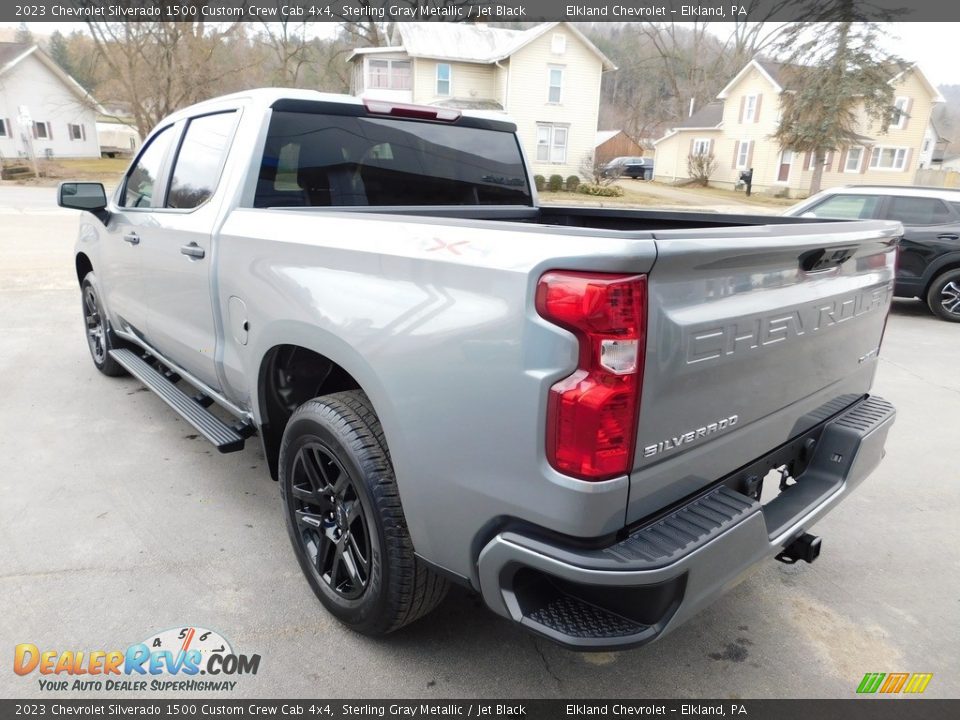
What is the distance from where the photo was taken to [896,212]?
9.07 m

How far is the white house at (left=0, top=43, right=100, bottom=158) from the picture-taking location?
4269 centimetres

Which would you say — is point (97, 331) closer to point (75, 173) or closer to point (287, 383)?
point (287, 383)

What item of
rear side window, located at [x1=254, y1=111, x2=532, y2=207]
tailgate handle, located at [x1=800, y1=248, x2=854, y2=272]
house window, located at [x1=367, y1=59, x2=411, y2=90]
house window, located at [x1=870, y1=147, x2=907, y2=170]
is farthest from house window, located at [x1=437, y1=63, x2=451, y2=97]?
tailgate handle, located at [x1=800, y1=248, x2=854, y2=272]

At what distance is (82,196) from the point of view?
14.0 ft

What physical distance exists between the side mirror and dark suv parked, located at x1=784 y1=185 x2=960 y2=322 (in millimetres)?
9250

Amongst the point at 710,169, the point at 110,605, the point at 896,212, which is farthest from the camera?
the point at 710,169

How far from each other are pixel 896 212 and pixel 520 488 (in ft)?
31.1

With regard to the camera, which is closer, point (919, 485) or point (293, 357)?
point (293, 357)

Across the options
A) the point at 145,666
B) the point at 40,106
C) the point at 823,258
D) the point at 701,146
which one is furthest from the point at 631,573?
the point at 40,106

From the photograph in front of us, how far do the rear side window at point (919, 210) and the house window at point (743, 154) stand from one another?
111 feet

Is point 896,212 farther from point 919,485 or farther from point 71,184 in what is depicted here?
point 71,184

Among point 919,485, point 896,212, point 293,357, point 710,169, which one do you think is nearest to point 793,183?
point 710,169

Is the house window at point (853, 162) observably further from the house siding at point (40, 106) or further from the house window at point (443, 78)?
the house siding at point (40, 106)

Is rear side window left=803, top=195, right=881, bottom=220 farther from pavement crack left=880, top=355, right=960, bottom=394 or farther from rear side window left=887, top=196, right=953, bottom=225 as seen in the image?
pavement crack left=880, top=355, right=960, bottom=394
